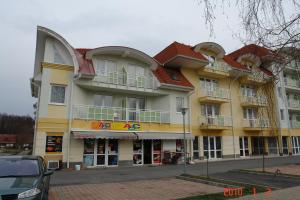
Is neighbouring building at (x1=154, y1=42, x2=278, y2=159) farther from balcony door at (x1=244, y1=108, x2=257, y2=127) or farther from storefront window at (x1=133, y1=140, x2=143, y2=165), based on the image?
storefront window at (x1=133, y1=140, x2=143, y2=165)

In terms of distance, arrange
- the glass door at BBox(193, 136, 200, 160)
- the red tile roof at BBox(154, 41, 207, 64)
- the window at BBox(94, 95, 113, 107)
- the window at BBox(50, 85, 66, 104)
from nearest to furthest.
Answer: the window at BBox(50, 85, 66, 104) → the window at BBox(94, 95, 113, 107) → the red tile roof at BBox(154, 41, 207, 64) → the glass door at BBox(193, 136, 200, 160)

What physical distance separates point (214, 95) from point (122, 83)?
10087 mm

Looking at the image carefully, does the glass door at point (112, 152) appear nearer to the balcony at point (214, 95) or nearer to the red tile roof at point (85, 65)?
the red tile roof at point (85, 65)

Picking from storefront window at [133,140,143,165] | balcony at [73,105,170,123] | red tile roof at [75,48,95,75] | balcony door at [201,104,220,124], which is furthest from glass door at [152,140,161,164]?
red tile roof at [75,48,95,75]

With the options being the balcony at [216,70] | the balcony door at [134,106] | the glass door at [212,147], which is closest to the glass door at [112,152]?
the balcony door at [134,106]

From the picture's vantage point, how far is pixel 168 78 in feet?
74.4

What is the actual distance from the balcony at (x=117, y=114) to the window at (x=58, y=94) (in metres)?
1.12

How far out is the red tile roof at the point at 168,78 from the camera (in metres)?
22.2

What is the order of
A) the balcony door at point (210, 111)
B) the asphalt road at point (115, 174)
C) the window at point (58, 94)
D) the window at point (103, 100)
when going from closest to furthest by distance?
the asphalt road at point (115, 174), the window at point (58, 94), the window at point (103, 100), the balcony door at point (210, 111)

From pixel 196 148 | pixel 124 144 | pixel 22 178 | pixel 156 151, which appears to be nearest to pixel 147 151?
pixel 156 151

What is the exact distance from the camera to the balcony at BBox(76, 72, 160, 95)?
19.2 metres

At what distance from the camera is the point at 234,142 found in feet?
87.6

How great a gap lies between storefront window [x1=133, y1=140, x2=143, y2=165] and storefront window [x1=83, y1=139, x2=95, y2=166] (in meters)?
3.61

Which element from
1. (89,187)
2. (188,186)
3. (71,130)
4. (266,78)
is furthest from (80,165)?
(266,78)
